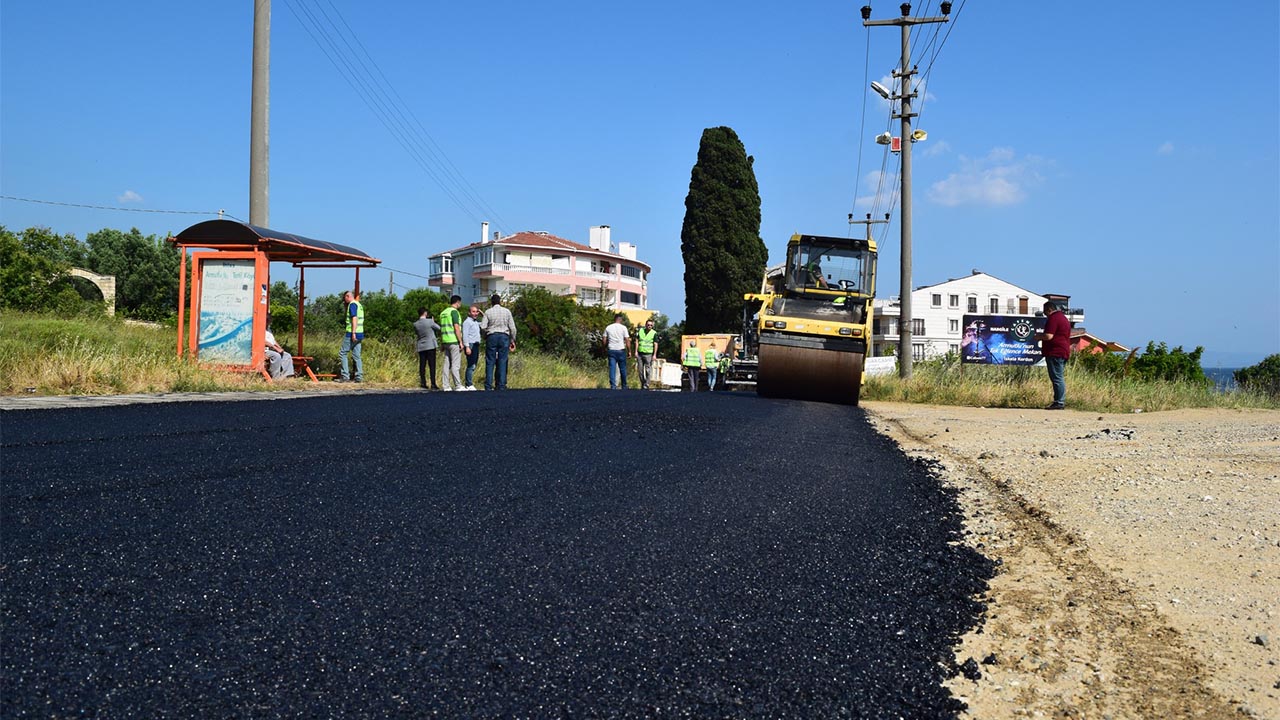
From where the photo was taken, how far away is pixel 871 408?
13773 mm

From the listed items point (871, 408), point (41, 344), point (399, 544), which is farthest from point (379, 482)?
point (871, 408)

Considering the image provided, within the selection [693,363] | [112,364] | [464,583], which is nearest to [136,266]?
[693,363]

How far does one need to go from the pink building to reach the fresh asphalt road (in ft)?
196

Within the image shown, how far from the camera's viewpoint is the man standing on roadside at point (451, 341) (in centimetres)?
1377

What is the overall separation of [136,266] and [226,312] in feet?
98.4

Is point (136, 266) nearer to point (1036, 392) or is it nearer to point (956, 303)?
point (1036, 392)

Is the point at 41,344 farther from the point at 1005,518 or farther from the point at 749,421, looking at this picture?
the point at 1005,518

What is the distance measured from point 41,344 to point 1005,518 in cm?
1158

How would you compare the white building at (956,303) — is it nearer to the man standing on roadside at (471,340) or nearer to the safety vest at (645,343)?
the safety vest at (645,343)

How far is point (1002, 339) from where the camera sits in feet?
68.6

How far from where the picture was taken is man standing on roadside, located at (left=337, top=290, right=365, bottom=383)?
14.0m

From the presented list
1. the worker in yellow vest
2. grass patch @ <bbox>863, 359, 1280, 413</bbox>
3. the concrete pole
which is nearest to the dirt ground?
grass patch @ <bbox>863, 359, 1280, 413</bbox>

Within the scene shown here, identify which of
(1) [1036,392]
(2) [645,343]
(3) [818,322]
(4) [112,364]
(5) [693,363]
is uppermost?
(3) [818,322]

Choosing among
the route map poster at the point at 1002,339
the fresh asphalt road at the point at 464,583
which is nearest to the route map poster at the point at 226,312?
the fresh asphalt road at the point at 464,583
